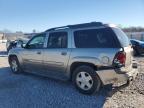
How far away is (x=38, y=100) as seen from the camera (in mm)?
5715

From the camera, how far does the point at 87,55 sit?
5.93m

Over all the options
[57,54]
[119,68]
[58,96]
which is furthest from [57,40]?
[119,68]

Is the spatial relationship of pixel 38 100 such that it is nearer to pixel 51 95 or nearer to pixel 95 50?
pixel 51 95

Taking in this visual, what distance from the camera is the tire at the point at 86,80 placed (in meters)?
5.85

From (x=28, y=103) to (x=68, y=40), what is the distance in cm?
216

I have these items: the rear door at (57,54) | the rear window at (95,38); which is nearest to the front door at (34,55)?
the rear door at (57,54)

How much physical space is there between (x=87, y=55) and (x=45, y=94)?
161 cm

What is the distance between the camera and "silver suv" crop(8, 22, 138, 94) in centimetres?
556

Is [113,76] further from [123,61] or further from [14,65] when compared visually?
[14,65]

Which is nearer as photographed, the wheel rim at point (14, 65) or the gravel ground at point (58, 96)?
the gravel ground at point (58, 96)

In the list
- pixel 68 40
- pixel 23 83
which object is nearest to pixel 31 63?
pixel 23 83

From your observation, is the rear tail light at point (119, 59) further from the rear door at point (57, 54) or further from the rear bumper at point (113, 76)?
the rear door at point (57, 54)

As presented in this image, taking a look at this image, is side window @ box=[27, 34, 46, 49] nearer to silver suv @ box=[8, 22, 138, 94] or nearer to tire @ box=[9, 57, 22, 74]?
silver suv @ box=[8, 22, 138, 94]

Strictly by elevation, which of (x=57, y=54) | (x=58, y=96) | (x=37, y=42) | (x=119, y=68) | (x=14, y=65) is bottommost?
(x=58, y=96)
